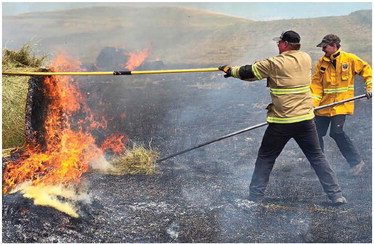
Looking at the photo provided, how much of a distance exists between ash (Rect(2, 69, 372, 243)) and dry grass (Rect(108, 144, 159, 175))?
0.14 metres

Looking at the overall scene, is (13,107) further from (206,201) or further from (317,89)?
(317,89)

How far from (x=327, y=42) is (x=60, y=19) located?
104 feet

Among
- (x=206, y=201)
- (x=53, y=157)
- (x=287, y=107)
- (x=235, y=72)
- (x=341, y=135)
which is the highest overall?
(x=235, y=72)

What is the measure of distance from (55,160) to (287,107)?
9.53 ft

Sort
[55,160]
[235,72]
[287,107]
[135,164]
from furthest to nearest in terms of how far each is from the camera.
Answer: [135,164]
[55,160]
[235,72]
[287,107]

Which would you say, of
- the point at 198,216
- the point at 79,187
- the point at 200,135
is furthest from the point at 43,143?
the point at 200,135

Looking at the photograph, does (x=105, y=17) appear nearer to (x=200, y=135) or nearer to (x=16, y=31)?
(x=16, y=31)

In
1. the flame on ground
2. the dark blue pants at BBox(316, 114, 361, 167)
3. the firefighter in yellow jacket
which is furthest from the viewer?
the dark blue pants at BBox(316, 114, 361, 167)

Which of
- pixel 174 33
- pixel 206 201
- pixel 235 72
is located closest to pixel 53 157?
pixel 206 201

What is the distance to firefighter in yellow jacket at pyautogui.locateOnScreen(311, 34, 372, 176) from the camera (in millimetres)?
5488

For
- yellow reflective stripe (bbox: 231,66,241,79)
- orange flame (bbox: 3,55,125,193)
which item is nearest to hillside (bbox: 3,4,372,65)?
orange flame (bbox: 3,55,125,193)

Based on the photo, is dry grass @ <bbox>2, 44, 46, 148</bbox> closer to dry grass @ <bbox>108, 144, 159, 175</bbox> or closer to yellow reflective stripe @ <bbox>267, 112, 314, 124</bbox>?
dry grass @ <bbox>108, 144, 159, 175</bbox>

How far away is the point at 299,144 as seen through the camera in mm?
4820

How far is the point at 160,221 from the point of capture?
4.37m
